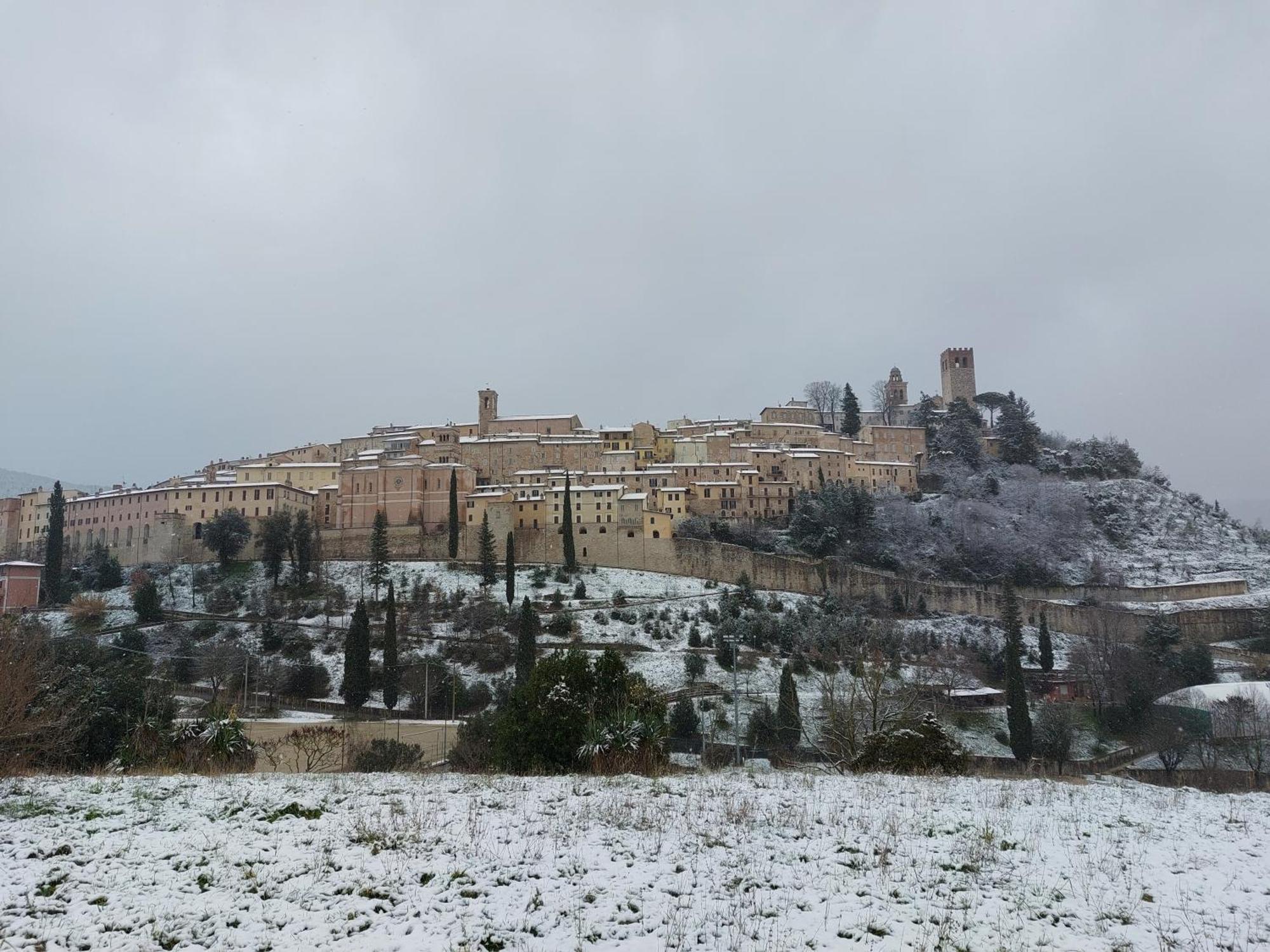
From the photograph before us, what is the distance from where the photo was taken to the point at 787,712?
3180 cm

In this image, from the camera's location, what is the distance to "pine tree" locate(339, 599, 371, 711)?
1442 inches

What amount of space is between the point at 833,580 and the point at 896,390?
146 feet

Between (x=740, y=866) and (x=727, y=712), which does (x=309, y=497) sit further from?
(x=740, y=866)

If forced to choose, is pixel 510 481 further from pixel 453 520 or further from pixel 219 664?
pixel 219 664

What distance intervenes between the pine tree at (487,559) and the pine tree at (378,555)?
546cm

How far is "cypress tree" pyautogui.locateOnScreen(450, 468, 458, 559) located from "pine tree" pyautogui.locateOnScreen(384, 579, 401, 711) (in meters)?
16.3

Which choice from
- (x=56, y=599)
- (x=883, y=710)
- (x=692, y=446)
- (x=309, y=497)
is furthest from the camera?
(x=692, y=446)

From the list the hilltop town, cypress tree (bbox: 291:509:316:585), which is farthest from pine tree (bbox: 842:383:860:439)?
cypress tree (bbox: 291:509:316:585)

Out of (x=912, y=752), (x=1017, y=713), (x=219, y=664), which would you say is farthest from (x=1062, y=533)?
(x=912, y=752)

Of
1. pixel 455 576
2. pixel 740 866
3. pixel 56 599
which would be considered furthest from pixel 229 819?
pixel 56 599

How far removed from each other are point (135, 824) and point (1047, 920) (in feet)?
26.2

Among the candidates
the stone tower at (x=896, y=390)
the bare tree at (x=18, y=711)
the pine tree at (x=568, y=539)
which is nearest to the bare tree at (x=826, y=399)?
the stone tower at (x=896, y=390)

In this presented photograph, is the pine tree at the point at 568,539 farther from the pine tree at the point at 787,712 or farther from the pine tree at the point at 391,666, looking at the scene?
the pine tree at the point at 787,712

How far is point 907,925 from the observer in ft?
21.7
